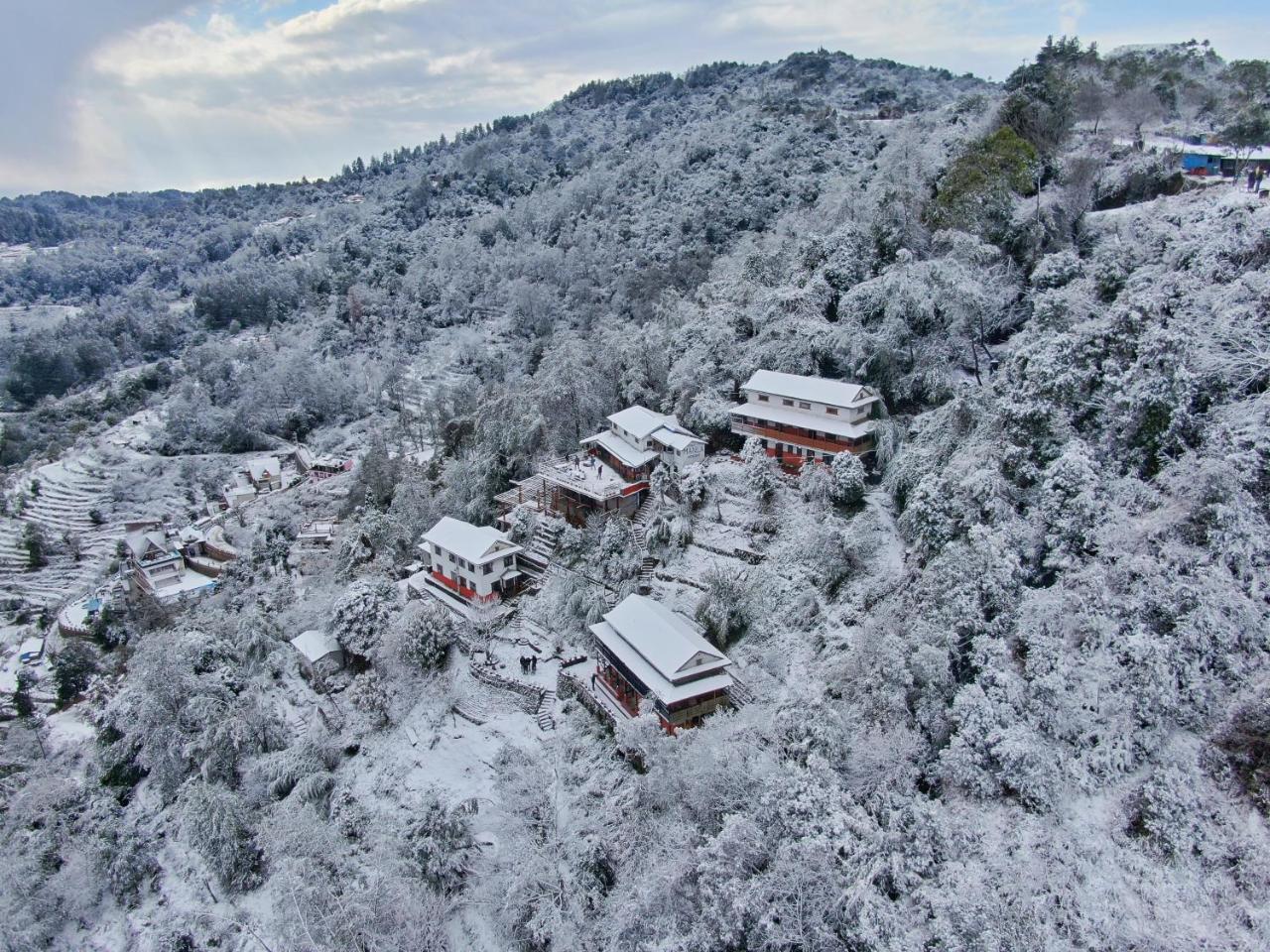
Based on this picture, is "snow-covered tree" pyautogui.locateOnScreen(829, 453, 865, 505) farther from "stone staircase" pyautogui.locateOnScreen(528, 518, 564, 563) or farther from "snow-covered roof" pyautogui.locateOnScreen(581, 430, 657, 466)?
"stone staircase" pyautogui.locateOnScreen(528, 518, 564, 563)

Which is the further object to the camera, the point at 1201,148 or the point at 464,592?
the point at 1201,148

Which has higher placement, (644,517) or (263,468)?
(644,517)

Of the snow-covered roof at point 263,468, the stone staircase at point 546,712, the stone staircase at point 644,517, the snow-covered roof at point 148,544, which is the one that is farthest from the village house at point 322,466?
the stone staircase at point 546,712

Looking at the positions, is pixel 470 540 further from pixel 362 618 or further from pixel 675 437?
pixel 675 437

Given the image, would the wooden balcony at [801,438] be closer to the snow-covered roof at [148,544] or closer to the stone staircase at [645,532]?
the stone staircase at [645,532]

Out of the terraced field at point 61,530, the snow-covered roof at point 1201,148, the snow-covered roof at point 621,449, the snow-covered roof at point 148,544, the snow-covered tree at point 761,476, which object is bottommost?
the terraced field at point 61,530

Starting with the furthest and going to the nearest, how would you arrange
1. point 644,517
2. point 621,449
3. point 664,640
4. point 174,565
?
point 174,565, point 621,449, point 644,517, point 664,640

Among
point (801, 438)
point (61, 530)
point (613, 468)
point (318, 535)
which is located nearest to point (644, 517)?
point (613, 468)

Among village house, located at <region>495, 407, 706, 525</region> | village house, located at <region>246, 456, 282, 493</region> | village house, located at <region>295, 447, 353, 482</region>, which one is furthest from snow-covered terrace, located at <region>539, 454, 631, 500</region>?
village house, located at <region>246, 456, 282, 493</region>
